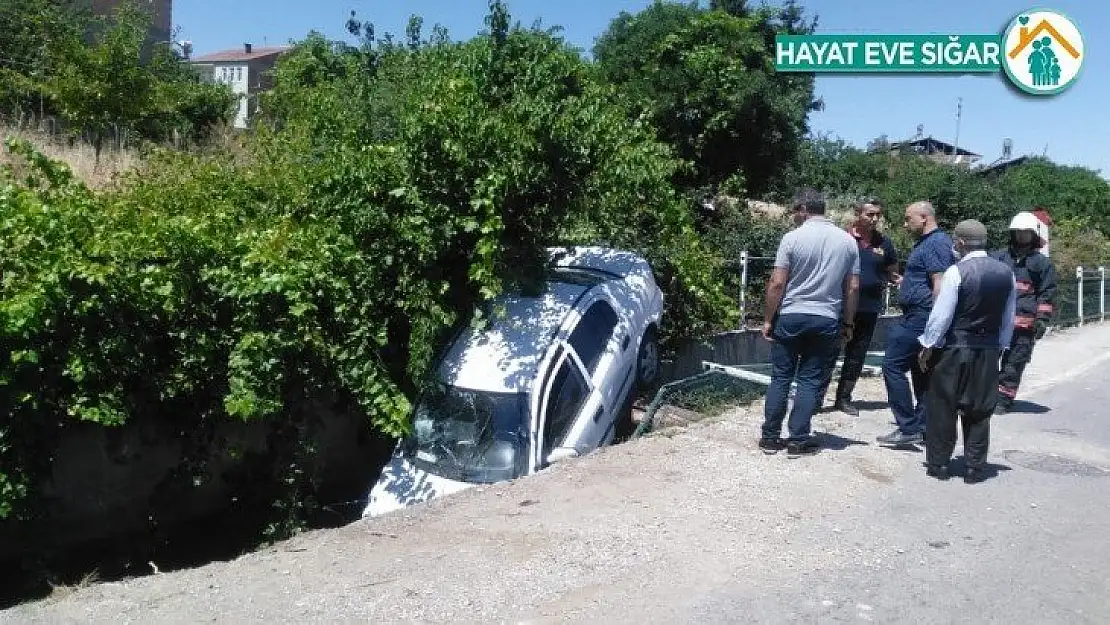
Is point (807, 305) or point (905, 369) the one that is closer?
point (807, 305)

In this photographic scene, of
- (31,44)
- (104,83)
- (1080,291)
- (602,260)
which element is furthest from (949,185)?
(31,44)

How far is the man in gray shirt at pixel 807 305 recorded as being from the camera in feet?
23.6

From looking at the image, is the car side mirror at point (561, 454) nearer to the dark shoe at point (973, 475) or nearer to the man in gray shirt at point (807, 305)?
the man in gray shirt at point (807, 305)

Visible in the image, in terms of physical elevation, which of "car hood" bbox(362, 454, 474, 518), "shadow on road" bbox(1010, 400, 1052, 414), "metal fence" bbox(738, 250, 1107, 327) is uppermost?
"metal fence" bbox(738, 250, 1107, 327)

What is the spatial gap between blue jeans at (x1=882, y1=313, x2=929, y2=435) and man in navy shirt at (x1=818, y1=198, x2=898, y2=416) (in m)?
1.03

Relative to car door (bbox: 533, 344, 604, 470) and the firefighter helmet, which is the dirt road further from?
the firefighter helmet

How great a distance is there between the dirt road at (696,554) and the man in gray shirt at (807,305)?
1.84 feet

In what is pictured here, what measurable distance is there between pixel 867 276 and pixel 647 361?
224cm

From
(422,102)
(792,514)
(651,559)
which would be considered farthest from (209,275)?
(792,514)

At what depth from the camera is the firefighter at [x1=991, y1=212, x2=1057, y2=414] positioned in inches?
372

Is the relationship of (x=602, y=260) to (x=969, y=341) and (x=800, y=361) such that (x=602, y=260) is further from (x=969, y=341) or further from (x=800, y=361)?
(x=969, y=341)

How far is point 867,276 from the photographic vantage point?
29.3 ft

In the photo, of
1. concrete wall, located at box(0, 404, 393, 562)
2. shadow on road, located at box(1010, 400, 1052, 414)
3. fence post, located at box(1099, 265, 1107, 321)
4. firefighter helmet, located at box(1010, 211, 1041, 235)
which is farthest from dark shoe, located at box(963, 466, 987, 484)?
fence post, located at box(1099, 265, 1107, 321)

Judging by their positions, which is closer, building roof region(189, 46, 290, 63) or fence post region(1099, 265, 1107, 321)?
fence post region(1099, 265, 1107, 321)
